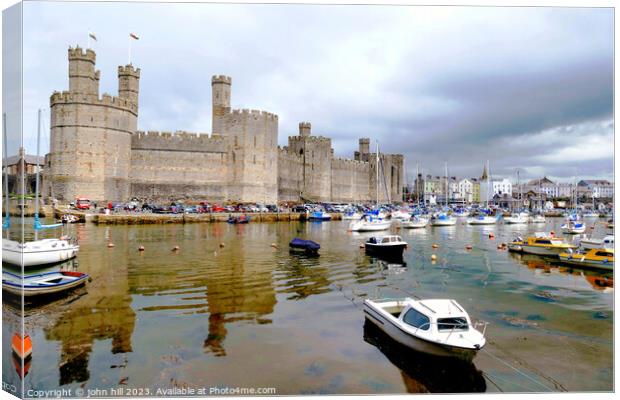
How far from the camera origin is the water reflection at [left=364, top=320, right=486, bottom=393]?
5.68m

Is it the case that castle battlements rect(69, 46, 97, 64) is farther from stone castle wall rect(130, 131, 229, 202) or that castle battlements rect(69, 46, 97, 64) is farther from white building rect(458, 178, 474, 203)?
white building rect(458, 178, 474, 203)

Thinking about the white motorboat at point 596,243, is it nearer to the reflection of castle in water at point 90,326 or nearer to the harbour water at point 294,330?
the harbour water at point 294,330

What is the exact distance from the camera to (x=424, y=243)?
23.5 meters

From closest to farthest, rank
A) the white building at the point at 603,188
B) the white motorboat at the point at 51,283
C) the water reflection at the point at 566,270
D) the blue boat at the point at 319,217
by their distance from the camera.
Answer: the white building at the point at 603,188, the white motorboat at the point at 51,283, the water reflection at the point at 566,270, the blue boat at the point at 319,217

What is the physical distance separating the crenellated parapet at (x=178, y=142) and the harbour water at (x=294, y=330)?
25303 millimetres

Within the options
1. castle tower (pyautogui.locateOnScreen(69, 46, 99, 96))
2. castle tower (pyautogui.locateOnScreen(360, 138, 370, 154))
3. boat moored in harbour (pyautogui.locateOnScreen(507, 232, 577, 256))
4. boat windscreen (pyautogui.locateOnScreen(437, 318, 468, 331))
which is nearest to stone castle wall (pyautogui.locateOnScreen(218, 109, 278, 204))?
castle tower (pyautogui.locateOnScreen(69, 46, 99, 96))

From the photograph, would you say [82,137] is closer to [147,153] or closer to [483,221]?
[147,153]

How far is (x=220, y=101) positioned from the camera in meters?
41.8

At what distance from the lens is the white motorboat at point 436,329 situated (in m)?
6.10

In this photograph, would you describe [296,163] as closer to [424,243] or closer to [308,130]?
[308,130]

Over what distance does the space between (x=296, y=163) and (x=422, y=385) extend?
1889 inches

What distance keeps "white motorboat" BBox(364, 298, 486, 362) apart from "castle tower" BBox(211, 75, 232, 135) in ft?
122

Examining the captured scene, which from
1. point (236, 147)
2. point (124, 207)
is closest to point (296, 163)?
point (236, 147)

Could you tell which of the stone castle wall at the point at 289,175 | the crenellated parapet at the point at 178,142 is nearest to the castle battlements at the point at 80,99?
the crenellated parapet at the point at 178,142
